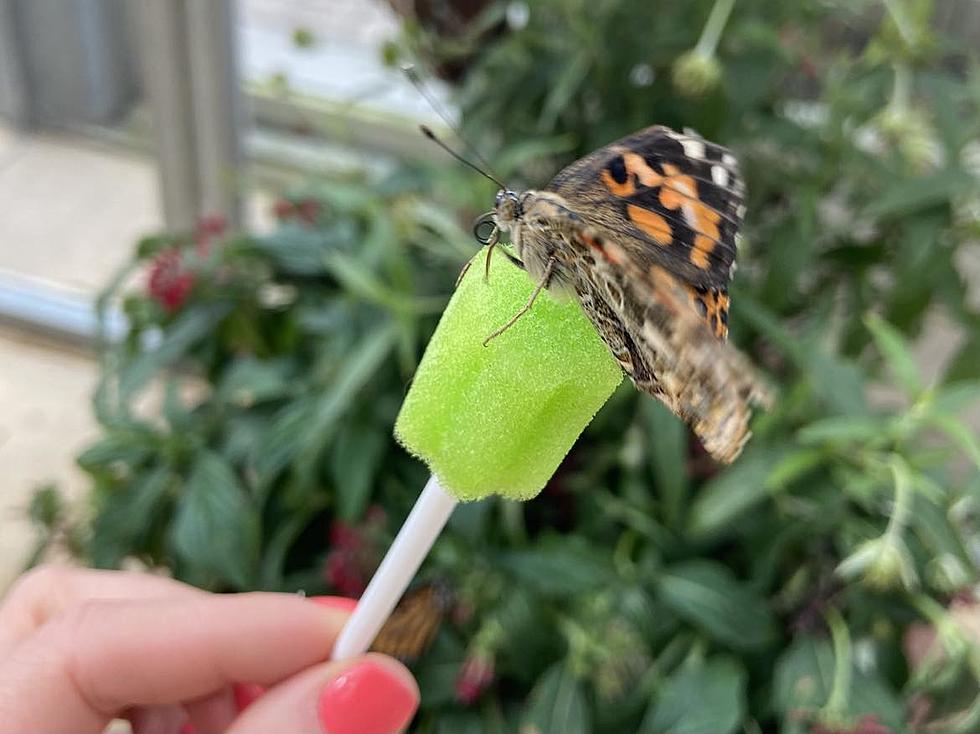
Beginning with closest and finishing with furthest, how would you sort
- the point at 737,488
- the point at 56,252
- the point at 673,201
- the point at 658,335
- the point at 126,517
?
the point at 658,335 → the point at 673,201 → the point at 737,488 → the point at 126,517 → the point at 56,252

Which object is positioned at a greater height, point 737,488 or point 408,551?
point 408,551

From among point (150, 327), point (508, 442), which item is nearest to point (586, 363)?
point (508, 442)

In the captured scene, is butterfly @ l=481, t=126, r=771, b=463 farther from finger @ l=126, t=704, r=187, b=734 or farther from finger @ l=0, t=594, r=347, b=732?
finger @ l=126, t=704, r=187, b=734

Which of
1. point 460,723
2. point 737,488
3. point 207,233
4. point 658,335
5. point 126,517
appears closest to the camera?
point 658,335

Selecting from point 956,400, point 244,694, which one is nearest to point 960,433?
point 956,400

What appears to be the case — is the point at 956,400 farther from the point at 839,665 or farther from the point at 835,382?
the point at 839,665

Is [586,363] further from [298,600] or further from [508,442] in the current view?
[298,600]

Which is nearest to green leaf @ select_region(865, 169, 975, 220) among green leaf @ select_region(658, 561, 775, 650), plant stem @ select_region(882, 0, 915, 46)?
plant stem @ select_region(882, 0, 915, 46)
